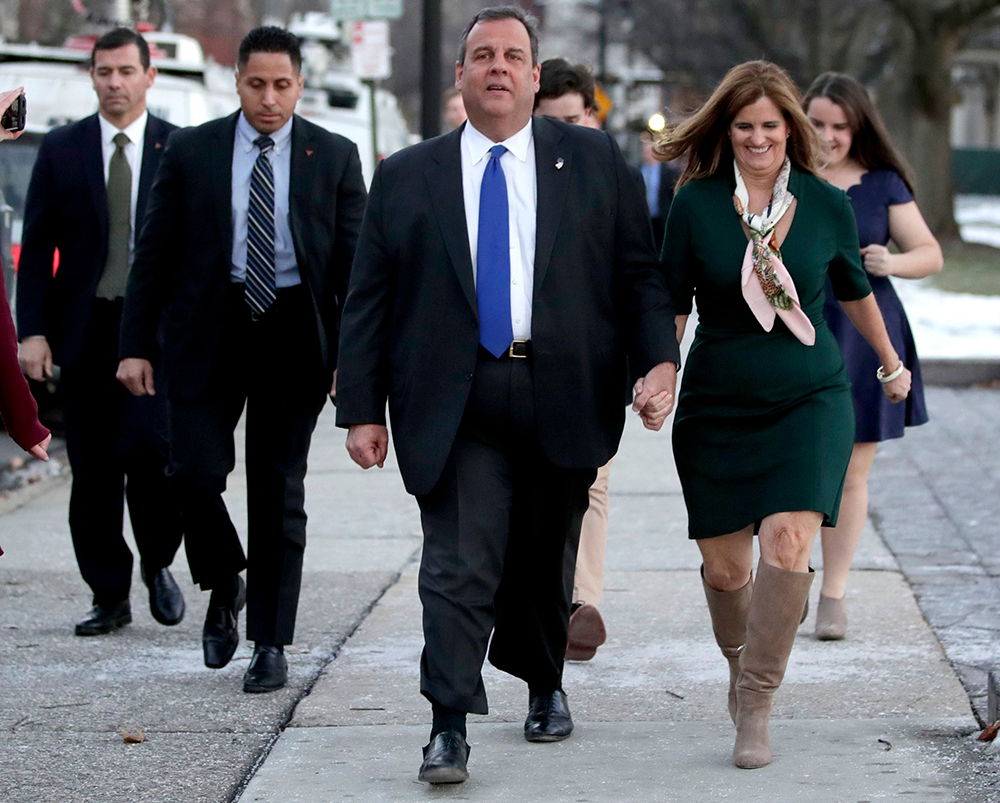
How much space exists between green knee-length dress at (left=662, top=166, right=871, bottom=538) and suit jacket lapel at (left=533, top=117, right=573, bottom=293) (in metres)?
0.38

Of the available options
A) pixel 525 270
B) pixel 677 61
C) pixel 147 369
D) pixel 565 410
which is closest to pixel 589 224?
pixel 525 270

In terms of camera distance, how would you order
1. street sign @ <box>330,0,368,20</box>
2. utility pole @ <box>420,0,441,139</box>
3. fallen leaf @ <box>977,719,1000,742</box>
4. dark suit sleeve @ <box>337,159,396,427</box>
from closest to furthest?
1. dark suit sleeve @ <box>337,159,396,427</box>
2. fallen leaf @ <box>977,719,1000,742</box>
3. utility pole @ <box>420,0,441,139</box>
4. street sign @ <box>330,0,368,20</box>

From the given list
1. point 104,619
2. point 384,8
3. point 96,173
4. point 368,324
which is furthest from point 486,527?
point 384,8

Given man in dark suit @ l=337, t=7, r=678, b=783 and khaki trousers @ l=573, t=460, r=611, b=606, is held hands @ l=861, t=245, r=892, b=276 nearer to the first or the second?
khaki trousers @ l=573, t=460, r=611, b=606

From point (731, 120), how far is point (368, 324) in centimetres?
114

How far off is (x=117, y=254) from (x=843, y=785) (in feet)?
10.3

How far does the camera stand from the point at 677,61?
51.3m

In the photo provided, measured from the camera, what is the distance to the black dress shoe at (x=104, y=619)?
226 inches

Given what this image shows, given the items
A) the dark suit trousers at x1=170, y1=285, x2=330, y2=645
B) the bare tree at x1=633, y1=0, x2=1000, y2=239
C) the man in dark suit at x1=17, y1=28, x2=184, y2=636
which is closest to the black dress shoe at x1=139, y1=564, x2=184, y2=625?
the man in dark suit at x1=17, y1=28, x2=184, y2=636

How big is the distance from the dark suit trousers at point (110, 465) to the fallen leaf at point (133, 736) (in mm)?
1268

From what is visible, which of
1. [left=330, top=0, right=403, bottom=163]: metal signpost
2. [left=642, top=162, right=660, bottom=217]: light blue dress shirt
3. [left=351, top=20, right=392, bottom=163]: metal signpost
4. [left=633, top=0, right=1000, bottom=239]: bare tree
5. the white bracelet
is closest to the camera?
the white bracelet

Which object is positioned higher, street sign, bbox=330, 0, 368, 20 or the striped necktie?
street sign, bbox=330, 0, 368, 20

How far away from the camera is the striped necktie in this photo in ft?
16.3

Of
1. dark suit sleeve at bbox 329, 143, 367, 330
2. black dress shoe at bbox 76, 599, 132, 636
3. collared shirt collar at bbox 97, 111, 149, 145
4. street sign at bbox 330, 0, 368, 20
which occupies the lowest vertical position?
black dress shoe at bbox 76, 599, 132, 636
